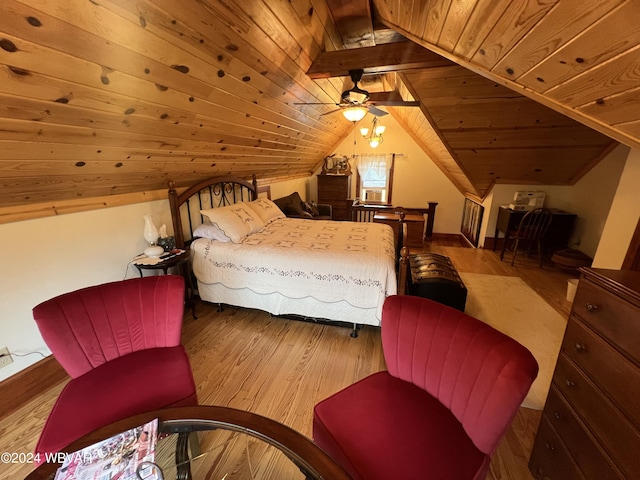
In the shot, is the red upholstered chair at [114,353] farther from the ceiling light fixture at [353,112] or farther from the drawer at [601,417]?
the ceiling light fixture at [353,112]

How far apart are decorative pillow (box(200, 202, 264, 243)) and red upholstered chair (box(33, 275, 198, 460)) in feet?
3.91

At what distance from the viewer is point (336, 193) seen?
561 centimetres

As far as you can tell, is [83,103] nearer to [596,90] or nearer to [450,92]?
[596,90]

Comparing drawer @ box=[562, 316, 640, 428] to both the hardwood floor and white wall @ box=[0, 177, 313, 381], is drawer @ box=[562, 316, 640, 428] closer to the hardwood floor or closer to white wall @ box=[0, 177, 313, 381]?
the hardwood floor

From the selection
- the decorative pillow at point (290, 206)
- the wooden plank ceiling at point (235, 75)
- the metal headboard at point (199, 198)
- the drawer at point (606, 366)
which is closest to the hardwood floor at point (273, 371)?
the drawer at point (606, 366)

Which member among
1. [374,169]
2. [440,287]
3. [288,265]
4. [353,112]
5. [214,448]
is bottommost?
[214,448]

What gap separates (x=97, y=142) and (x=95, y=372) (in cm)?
126

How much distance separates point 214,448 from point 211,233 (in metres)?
1.83

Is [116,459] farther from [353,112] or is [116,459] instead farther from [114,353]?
[353,112]

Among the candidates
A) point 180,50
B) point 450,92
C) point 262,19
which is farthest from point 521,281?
point 180,50

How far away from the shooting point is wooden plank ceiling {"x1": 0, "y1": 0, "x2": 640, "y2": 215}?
3.22 ft

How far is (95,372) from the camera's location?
1.28 meters

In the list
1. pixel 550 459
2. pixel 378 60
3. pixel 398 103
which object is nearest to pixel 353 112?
pixel 378 60

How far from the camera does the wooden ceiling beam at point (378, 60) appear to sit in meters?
2.16
